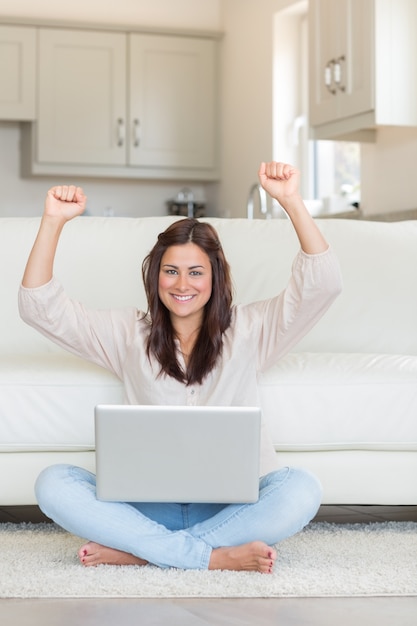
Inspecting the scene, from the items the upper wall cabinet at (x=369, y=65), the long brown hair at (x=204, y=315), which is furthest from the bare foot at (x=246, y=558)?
the upper wall cabinet at (x=369, y=65)

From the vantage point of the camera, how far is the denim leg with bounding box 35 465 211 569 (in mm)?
1978

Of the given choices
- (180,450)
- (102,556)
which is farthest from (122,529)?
(180,450)

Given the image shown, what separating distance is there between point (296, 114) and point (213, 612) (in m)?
4.46

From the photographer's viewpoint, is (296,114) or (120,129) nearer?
(296,114)

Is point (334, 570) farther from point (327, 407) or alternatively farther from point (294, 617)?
point (327, 407)

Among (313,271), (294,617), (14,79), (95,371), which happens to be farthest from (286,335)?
(14,79)

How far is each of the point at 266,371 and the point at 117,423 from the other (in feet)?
1.91

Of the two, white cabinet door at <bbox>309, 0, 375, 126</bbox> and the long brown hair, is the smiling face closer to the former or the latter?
the long brown hair

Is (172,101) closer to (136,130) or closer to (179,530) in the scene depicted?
(136,130)

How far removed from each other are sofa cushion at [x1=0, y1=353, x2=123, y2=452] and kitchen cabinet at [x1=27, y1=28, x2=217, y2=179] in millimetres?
4234

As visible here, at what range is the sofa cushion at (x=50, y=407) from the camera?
7.61ft

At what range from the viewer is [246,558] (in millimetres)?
1954

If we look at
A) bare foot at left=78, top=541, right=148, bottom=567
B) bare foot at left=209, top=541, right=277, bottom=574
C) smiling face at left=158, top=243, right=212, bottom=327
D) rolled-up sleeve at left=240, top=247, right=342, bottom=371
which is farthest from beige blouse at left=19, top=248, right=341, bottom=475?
bare foot at left=78, top=541, right=148, bottom=567

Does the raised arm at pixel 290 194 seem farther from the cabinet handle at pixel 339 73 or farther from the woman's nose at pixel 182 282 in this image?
the cabinet handle at pixel 339 73
